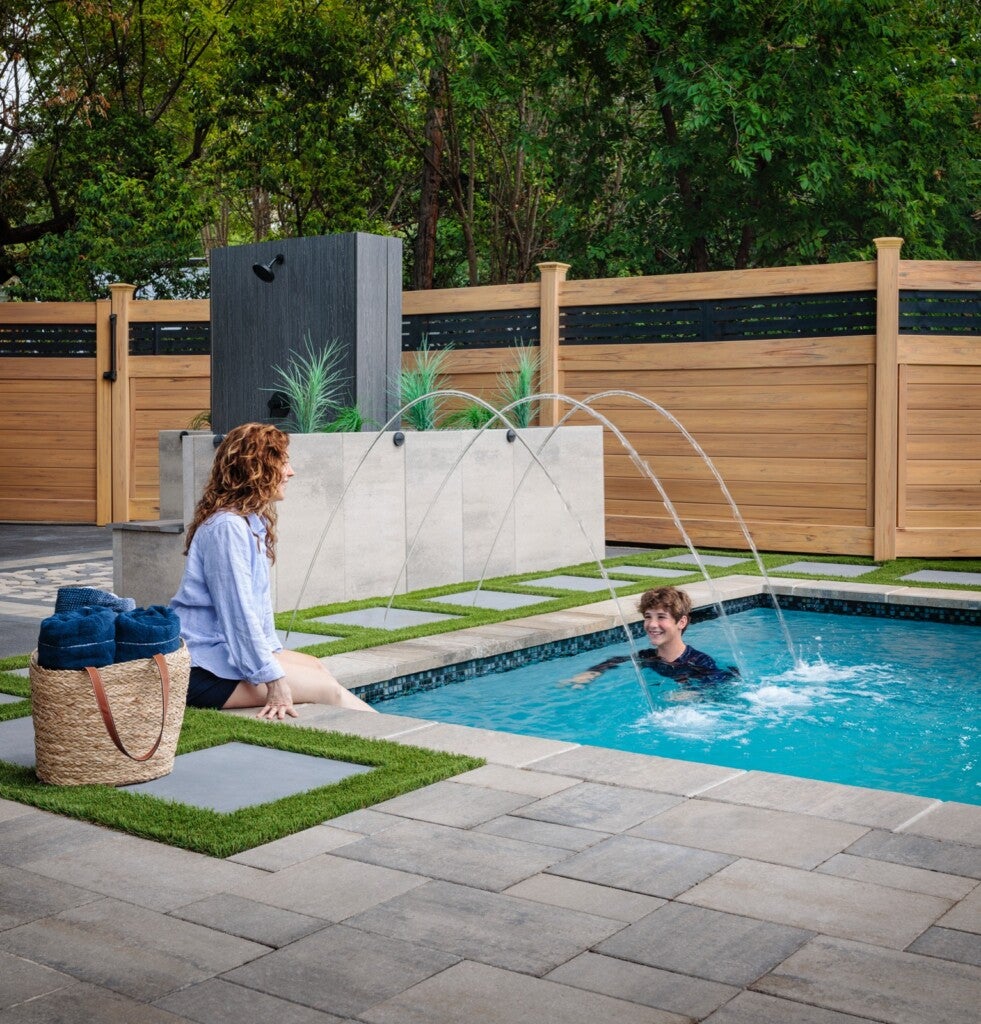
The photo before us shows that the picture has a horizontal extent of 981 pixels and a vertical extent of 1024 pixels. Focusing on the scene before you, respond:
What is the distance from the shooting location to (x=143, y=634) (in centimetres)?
402

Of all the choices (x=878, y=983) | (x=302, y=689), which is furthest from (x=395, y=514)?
(x=878, y=983)

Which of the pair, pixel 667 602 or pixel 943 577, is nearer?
pixel 667 602

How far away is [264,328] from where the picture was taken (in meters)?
8.90

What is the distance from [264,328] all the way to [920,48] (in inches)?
391

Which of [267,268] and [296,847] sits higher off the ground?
[267,268]

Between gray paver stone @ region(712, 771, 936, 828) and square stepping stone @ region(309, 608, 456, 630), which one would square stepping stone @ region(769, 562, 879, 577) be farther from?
gray paver stone @ region(712, 771, 936, 828)

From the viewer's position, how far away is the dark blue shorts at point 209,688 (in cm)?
505

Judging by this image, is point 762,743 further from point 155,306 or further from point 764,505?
point 155,306

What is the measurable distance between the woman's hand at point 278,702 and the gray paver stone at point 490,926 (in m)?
1.96

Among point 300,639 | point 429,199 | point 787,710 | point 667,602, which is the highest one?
point 429,199

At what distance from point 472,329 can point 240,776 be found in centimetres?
849

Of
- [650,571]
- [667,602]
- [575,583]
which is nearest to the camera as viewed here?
[667,602]

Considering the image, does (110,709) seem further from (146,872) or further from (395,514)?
(395,514)

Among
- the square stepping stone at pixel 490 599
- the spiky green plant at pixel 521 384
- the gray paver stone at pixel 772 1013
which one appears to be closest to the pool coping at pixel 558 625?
the square stepping stone at pixel 490 599
